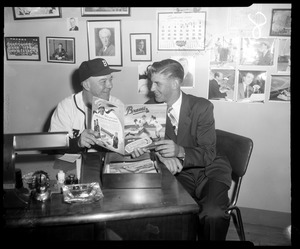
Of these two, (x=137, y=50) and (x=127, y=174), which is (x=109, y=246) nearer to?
(x=127, y=174)

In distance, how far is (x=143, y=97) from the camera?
2.31m

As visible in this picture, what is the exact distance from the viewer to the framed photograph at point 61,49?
90.7 inches

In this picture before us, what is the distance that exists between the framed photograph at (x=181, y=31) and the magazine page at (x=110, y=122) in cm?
92

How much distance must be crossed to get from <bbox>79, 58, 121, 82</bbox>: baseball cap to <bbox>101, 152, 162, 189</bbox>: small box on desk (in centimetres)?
76

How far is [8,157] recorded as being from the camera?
1124 mm

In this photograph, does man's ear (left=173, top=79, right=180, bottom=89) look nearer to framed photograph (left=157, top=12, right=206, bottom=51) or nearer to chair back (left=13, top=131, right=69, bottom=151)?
framed photograph (left=157, top=12, right=206, bottom=51)

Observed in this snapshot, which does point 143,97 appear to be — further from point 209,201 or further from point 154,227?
point 154,227

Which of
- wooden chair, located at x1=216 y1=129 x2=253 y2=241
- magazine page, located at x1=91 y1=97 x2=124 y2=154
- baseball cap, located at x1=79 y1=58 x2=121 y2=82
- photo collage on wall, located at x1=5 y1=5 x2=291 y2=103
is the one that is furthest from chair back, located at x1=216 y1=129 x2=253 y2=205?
baseball cap, located at x1=79 y1=58 x2=121 y2=82

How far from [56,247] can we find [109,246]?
7.7 inches

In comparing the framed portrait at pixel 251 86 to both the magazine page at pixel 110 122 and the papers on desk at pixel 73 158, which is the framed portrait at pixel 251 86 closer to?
the magazine page at pixel 110 122

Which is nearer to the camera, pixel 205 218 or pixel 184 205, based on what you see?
pixel 184 205

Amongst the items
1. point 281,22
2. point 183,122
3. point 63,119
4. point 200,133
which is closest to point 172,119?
point 183,122
